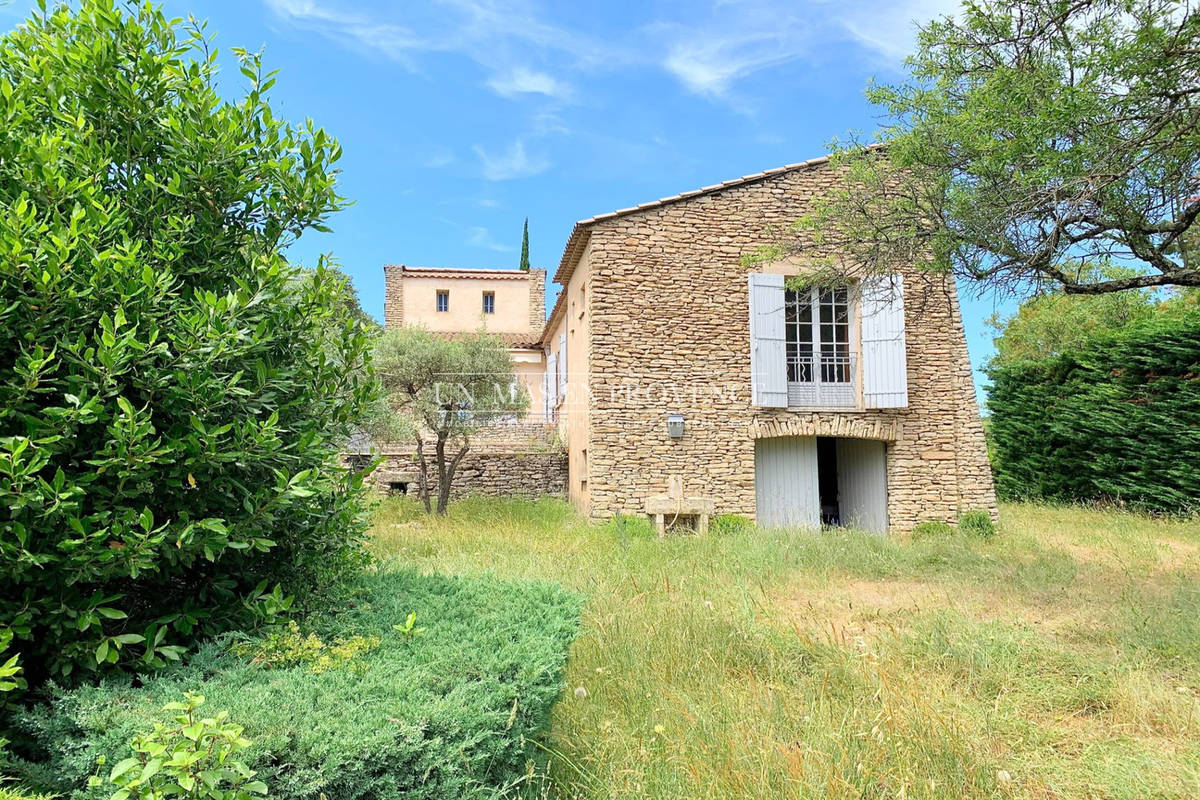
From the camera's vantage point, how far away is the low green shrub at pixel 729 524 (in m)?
11.0

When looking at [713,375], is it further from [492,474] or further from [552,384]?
[552,384]

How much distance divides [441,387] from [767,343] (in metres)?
6.22

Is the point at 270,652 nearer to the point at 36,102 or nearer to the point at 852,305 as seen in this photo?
the point at 36,102

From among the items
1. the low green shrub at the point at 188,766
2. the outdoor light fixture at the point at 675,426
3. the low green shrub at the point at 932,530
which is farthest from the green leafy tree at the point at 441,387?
the low green shrub at the point at 188,766

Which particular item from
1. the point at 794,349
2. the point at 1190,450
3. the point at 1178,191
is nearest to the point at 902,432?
the point at 794,349

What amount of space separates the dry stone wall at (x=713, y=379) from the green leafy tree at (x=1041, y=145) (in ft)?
10.6

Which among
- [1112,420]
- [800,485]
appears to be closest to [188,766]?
[800,485]

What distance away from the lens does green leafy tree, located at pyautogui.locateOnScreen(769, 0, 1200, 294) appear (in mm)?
6227

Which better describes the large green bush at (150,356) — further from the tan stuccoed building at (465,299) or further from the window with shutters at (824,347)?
the tan stuccoed building at (465,299)

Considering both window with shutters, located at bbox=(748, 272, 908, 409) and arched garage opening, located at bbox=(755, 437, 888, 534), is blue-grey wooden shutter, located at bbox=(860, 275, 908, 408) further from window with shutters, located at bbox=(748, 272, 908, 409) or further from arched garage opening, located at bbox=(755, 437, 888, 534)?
arched garage opening, located at bbox=(755, 437, 888, 534)

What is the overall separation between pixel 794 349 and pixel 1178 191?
228 inches

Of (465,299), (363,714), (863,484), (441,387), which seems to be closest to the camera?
(363,714)

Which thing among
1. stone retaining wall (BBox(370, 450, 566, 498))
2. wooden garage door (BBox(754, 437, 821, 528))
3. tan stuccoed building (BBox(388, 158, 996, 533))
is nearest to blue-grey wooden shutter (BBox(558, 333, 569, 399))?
stone retaining wall (BBox(370, 450, 566, 498))

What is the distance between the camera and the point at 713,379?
463 inches
